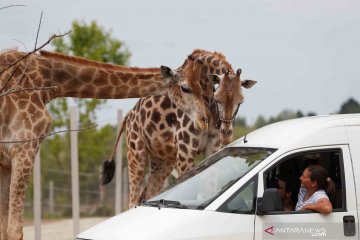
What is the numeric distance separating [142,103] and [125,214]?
4.68 m

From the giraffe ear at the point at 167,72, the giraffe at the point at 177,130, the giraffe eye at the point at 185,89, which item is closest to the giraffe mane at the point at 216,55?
the giraffe at the point at 177,130

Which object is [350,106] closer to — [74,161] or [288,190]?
[74,161]

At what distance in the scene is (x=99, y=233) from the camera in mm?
8117

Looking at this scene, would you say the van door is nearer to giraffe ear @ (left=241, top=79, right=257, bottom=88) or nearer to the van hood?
the van hood

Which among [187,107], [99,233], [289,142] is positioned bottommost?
[99,233]

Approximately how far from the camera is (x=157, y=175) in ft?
43.5

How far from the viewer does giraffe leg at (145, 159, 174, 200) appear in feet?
43.2

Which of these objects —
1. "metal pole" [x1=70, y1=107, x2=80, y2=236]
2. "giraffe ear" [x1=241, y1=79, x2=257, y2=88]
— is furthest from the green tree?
"giraffe ear" [x1=241, y1=79, x2=257, y2=88]

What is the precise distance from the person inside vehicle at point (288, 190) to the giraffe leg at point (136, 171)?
14.2 ft

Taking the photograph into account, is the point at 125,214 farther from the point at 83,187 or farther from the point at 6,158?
the point at 83,187

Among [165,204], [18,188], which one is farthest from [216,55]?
[165,204]

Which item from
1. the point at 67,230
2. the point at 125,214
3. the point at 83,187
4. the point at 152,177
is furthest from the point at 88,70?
the point at 83,187

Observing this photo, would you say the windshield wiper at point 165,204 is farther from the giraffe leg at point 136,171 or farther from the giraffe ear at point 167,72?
the giraffe leg at point 136,171

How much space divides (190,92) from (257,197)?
363 cm
